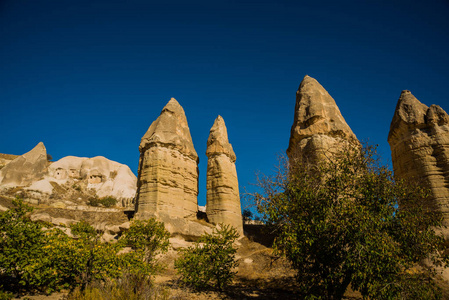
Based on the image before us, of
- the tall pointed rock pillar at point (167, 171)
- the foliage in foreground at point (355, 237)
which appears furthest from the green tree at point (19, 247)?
the tall pointed rock pillar at point (167, 171)

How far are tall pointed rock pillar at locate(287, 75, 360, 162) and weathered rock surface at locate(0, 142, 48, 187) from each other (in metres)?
47.7

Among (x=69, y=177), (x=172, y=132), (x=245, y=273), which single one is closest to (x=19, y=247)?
(x=245, y=273)

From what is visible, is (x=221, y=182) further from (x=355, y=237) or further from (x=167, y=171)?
(x=355, y=237)

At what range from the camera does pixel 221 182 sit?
70.4ft

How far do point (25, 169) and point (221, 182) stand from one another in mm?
44456

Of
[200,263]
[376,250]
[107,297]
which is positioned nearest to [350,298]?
[376,250]

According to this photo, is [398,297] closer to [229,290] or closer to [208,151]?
[229,290]

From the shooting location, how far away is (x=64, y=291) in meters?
8.87

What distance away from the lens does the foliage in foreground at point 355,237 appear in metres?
6.72

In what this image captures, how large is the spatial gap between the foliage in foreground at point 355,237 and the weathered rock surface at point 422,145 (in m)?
8.41

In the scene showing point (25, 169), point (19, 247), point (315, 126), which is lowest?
point (19, 247)

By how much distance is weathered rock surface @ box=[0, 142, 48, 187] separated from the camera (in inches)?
1850

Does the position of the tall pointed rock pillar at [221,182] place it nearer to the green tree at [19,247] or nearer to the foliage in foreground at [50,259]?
the foliage in foreground at [50,259]

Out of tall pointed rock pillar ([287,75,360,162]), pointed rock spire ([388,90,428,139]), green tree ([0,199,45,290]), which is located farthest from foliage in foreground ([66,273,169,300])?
pointed rock spire ([388,90,428,139])
